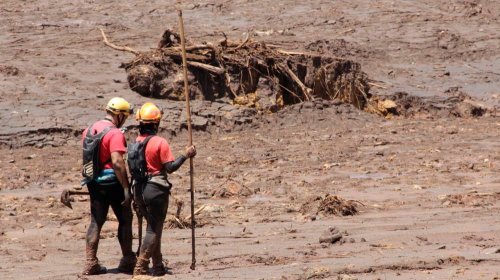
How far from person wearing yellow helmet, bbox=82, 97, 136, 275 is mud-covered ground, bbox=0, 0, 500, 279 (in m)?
0.31

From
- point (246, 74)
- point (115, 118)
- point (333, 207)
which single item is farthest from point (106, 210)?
point (246, 74)

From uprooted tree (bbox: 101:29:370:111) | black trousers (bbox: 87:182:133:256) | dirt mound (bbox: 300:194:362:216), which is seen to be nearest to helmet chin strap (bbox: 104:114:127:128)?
black trousers (bbox: 87:182:133:256)

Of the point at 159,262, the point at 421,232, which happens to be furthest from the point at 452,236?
the point at 159,262

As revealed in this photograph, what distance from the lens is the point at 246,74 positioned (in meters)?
17.8

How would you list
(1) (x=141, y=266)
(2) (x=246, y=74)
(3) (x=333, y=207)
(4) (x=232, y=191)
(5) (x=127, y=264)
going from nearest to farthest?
(1) (x=141, y=266), (5) (x=127, y=264), (3) (x=333, y=207), (4) (x=232, y=191), (2) (x=246, y=74)

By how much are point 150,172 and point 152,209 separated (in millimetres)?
287

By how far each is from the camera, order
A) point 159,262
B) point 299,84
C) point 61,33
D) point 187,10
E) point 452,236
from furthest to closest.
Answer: point 187,10 → point 61,33 → point 299,84 → point 452,236 → point 159,262

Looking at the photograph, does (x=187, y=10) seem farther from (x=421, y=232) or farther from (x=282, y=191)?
(x=421, y=232)

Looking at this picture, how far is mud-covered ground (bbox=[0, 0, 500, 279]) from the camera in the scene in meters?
8.88

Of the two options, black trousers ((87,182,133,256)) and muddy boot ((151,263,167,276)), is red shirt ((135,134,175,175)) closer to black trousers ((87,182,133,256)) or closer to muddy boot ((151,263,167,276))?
black trousers ((87,182,133,256))

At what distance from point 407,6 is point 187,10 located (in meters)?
4.78

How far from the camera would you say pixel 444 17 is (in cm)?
2269

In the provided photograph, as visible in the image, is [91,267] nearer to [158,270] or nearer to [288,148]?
[158,270]

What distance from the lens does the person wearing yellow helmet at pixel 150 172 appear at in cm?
785
